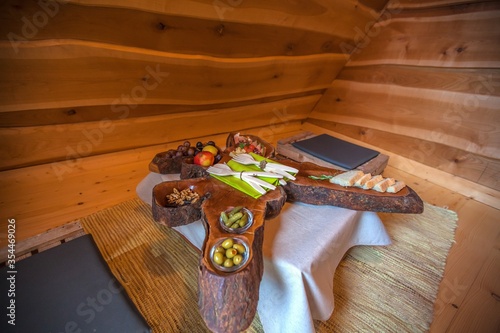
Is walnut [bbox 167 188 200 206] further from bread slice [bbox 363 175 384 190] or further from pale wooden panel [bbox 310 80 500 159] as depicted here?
pale wooden panel [bbox 310 80 500 159]

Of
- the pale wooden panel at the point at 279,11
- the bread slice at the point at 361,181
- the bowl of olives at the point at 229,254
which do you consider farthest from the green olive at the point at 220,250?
the pale wooden panel at the point at 279,11

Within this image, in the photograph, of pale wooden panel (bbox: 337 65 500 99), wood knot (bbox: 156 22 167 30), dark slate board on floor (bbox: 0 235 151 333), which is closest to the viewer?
dark slate board on floor (bbox: 0 235 151 333)

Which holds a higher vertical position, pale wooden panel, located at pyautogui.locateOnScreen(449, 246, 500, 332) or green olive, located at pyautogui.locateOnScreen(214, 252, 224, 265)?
green olive, located at pyautogui.locateOnScreen(214, 252, 224, 265)

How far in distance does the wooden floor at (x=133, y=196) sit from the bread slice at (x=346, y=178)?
0.77 meters

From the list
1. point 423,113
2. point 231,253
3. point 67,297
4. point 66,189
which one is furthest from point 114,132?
point 423,113

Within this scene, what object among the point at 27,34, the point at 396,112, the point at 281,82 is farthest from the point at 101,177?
the point at 396,112

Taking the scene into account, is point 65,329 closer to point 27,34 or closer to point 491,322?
point 27,34

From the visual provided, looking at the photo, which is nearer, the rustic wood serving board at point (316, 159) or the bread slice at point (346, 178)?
the bread slice at point (346, 178)

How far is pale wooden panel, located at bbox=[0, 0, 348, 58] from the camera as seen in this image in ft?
3.45

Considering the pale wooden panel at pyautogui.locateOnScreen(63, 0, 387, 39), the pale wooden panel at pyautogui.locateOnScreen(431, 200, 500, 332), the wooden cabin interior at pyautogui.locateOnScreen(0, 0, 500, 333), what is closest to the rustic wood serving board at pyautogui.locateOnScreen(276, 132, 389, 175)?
the wooden cabin interior at pyautogui.locateOnScreen(0, 0, 500, 333)

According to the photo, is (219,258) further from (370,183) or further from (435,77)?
(435,77)

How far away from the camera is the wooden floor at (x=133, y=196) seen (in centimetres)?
119

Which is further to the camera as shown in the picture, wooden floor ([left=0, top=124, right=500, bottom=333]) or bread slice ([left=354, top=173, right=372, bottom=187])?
wooden floor ([left=0, top=124, right=500, bottom=333])

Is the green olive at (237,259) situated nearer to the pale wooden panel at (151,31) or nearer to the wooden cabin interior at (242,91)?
the wooden cabin interior at (242,91)
